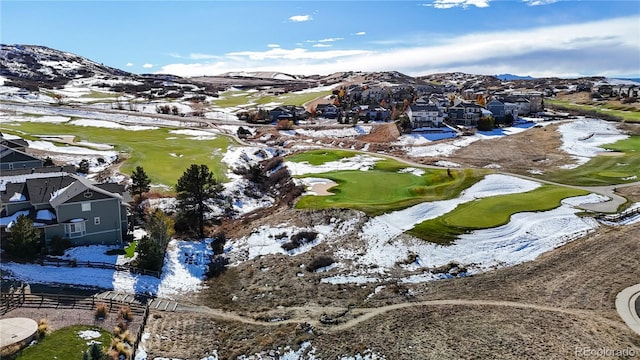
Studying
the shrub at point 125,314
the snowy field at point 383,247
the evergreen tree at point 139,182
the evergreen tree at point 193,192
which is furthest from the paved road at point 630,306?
the evergreen tree at point 139,182

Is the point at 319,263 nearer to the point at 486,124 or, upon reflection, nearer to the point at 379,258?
the point at 379,258

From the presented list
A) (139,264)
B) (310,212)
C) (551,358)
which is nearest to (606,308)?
(551,358)

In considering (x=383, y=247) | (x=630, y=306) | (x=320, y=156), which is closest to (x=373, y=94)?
(x=320, y=156)

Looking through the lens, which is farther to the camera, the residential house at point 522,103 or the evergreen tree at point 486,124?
the residential house at point 522,103

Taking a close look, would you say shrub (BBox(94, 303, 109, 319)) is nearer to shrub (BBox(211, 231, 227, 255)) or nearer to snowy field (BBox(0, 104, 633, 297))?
snowy field (BBox(0, 104, 633, 297))

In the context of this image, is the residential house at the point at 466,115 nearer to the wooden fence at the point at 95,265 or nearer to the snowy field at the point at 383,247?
the snowy field at the point at 383,247

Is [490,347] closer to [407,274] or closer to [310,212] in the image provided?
[407,274]
